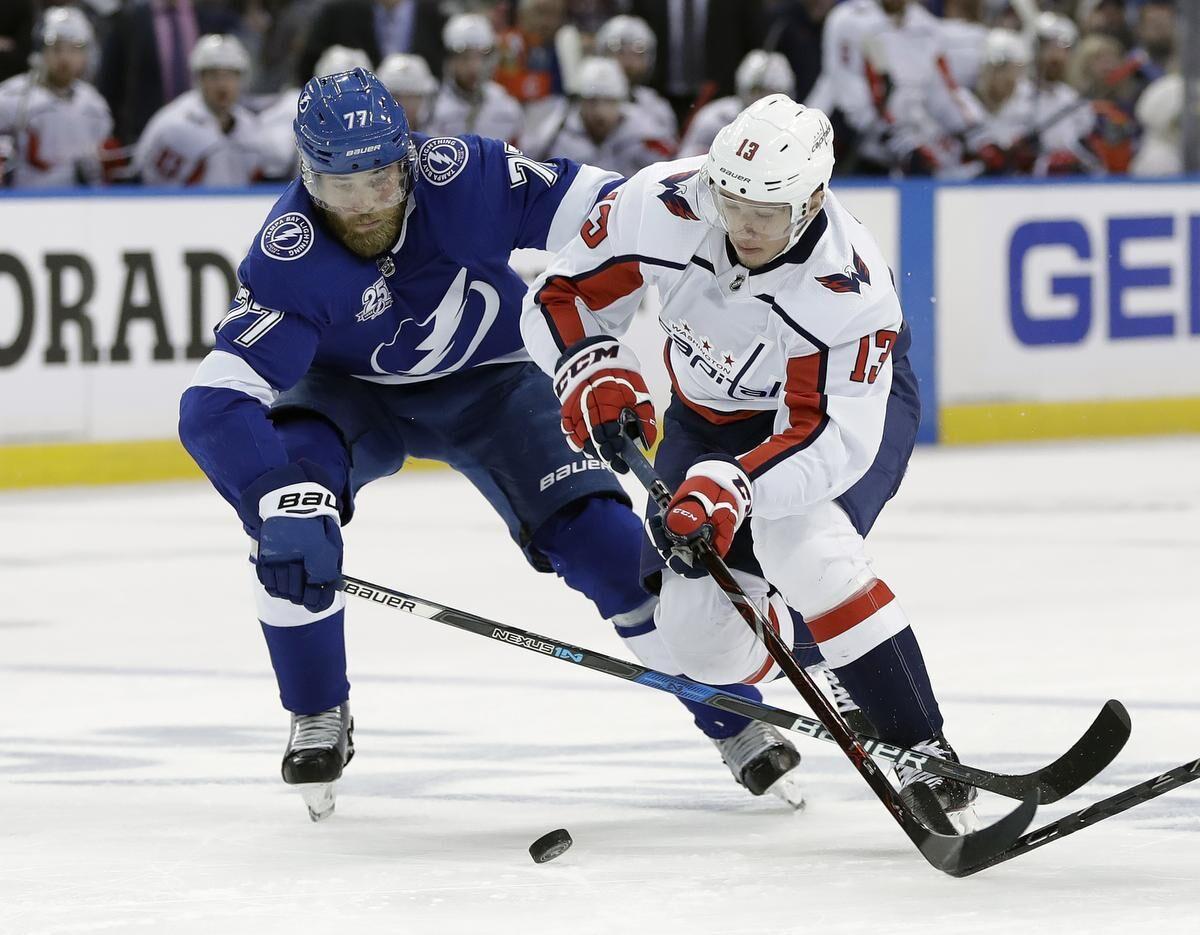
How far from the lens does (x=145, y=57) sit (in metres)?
8.89

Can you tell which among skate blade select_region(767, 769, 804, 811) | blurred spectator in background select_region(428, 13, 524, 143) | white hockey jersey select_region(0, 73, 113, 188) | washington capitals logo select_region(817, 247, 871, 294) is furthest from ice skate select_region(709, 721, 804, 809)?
blurred spectator in background select_region(428, 13, 524, 143)

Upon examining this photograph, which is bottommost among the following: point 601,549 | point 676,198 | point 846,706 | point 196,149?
point 846,706

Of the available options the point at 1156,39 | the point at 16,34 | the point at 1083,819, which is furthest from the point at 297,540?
the point at 1156,39

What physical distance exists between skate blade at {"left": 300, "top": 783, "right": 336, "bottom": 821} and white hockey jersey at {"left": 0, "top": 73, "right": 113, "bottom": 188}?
520 centimetres

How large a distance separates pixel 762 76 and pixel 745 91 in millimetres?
94

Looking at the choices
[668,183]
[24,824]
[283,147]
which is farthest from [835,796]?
[283,147]

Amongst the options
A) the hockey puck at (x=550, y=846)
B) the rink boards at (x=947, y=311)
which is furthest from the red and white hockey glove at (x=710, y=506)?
the rink boards at (x=947, y=311)

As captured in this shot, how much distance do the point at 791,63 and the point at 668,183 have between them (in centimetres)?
646

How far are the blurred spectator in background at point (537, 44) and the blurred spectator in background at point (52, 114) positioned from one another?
76.3 inches

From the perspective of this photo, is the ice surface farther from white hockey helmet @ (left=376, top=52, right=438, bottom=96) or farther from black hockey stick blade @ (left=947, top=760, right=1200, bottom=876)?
white hockey helmet @ (left=376, top=52, right=438, bottom=96)

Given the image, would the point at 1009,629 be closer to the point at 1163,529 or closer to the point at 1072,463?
the point at 1163,529

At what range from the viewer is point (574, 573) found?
388 centimetres

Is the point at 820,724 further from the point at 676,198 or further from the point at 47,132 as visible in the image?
the point at 47,132

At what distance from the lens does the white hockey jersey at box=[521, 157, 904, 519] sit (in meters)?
3.34
